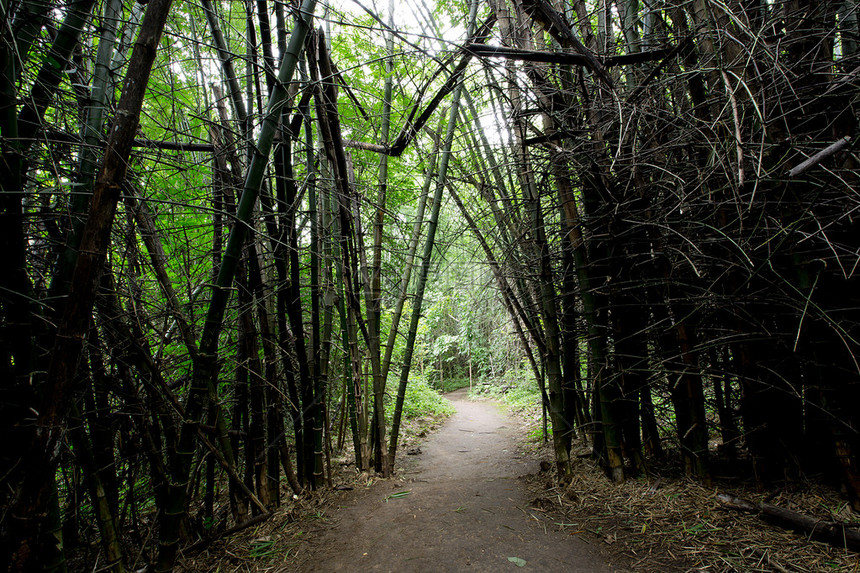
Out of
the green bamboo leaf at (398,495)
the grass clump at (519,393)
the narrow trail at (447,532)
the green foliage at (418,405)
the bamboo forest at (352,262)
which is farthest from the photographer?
the green foliage at (418,405)

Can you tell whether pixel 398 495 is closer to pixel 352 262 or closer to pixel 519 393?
pixel 352 262

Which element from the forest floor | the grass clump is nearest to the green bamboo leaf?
the forest floor

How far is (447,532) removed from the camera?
1.88 metres

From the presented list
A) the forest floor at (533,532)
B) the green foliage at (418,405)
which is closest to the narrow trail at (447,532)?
the forest floor at (533,532)

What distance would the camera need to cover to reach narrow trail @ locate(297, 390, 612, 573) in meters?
1.60

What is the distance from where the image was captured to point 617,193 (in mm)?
2139

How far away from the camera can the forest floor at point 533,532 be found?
1.47 meters

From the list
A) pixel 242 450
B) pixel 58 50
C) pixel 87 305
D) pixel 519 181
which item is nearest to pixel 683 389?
pixel 519 181

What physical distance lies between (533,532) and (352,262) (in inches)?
77.3

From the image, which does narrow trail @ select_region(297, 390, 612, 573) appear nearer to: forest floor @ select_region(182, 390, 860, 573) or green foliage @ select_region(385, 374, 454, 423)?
forest floor @ select_region(182, 390, 860, 573)

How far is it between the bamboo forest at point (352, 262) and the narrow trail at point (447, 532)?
0.10 m

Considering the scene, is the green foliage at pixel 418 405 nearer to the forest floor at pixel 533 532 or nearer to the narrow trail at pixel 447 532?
the narrow trail at pixel 447 532

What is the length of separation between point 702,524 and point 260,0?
10.6 ft

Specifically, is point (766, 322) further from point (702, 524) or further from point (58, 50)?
point (58, 50)
